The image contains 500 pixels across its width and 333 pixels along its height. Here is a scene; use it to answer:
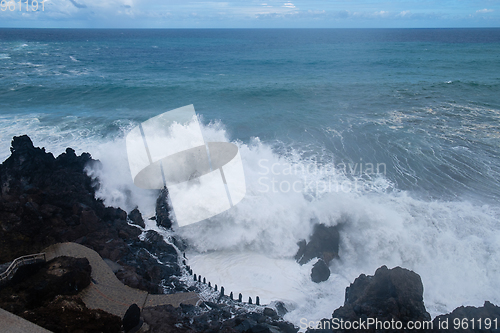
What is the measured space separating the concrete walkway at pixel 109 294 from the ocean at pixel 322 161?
6.24ft

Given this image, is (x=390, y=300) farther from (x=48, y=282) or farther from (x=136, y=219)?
(x=136, y=219)

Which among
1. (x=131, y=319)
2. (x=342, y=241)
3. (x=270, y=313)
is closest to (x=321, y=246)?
(x=342, y=241)

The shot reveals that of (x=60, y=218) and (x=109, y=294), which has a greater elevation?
(x=60, y=218)

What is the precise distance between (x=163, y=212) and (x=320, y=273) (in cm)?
625

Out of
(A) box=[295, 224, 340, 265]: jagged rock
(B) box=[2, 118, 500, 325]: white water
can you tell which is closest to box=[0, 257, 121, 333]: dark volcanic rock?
(B) box=[2, 118, 500, 325]: white water

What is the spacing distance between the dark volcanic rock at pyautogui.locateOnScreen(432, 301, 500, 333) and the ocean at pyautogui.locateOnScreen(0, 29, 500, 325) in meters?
2.01

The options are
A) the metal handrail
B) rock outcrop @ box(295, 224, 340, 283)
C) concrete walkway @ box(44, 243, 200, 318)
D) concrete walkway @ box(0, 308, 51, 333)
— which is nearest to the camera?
concrete walkway @ box(0, 308, 51, 333)

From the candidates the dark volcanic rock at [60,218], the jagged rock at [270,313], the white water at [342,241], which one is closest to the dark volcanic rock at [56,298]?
the dark volcanic rock at [60,218]

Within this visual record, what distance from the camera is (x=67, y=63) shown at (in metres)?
46.2

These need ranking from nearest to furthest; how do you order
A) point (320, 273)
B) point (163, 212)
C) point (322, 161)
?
point (320, 273) → point (163, 212) → point (322, 161)

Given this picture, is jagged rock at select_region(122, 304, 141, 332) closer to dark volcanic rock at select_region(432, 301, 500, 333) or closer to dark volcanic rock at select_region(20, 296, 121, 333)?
dark volcanic rock at select_region(20, 296, 121, 333)

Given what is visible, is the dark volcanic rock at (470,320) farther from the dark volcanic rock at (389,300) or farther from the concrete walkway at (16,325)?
the concrete walkway at (16,325)

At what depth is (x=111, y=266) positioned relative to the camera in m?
8.83

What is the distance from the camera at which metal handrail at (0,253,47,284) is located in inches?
295
